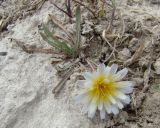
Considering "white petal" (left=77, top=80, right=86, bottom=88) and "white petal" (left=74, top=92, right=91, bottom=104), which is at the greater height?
"white petal" (left=77, top=80, right=86, bottom=88)

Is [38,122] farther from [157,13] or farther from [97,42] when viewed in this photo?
[157,13]

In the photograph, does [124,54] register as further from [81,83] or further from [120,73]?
[81,83]

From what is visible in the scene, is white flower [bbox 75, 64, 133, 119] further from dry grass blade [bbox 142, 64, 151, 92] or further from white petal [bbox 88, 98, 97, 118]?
dry grass blade [bbox 142, 64, 151, 92]

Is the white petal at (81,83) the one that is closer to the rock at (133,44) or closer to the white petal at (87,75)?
the white petal at (87,75)

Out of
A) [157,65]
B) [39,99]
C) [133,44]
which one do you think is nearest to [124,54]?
[133,44]

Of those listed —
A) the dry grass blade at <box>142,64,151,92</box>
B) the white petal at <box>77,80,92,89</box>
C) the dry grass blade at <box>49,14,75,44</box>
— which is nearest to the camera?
the white petal at <box>77,80,92,89</box>

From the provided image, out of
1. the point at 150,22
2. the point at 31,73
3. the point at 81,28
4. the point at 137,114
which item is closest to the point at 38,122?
the point at 31,73

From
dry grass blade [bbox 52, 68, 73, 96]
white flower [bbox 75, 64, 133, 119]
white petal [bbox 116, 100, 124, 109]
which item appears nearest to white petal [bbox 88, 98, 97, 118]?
white flower [bbox 75, 64, 133, 119]
